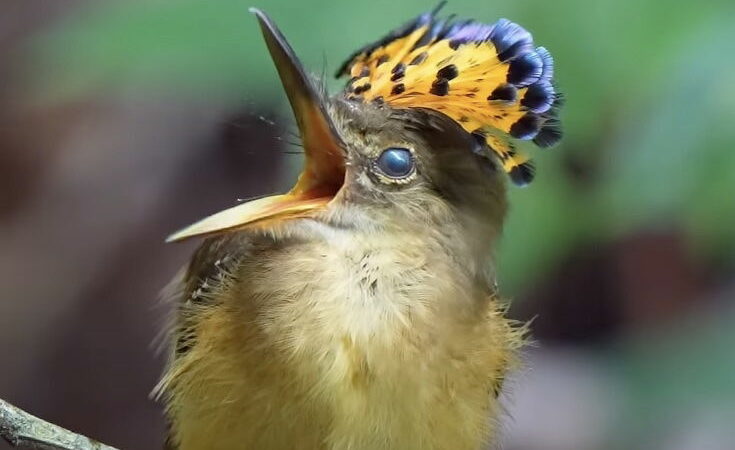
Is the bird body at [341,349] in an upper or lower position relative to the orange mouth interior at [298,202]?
lower

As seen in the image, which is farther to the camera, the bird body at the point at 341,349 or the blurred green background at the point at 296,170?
the blurred green background at the point at 296,170

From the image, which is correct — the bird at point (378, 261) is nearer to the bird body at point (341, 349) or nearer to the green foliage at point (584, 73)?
the bird body at point (341, 349)

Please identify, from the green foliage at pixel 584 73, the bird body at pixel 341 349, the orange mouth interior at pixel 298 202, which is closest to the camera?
the orange mouth interior at pixel 298 202

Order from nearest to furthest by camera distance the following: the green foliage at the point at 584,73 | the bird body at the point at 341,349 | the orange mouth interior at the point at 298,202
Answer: the orange mouth interior at the point at 298,202
the bird body at the point at 341,349
the green foliage at the point at 584,73

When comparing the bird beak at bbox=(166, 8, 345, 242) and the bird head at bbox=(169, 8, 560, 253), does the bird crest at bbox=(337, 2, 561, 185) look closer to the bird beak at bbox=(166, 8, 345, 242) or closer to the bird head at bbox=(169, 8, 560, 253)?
the bird head at bbox=(169, 8, 560, 253)

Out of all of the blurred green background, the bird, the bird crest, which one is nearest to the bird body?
the bird

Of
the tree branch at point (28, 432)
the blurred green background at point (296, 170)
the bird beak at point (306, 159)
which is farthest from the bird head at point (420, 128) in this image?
the tree branch at point (28, 432)

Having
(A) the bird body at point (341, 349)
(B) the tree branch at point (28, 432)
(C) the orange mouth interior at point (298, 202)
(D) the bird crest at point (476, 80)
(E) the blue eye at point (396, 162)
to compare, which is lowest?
(B) the tree branch at point (28, 432)

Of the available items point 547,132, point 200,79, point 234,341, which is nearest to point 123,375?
point 200,79
